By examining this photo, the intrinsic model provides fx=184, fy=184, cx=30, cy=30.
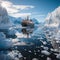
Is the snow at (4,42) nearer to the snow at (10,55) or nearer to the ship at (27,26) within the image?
the snow at (10,55)

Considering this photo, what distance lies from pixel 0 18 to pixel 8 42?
370mm

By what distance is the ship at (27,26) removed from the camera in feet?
9.18

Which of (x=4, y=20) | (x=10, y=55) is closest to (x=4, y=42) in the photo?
(x=10, y=55)

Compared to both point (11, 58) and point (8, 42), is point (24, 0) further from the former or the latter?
point (11, 58)

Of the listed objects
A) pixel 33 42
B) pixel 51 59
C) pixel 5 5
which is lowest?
pixel 51 59

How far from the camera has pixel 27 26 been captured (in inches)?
110

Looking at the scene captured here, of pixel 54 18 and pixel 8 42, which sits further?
pixel 54 18

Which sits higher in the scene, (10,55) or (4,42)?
(4,42)

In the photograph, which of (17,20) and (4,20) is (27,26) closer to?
(17,20)

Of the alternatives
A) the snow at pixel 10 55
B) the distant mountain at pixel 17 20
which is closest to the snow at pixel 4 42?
the snow at pixel 10 55

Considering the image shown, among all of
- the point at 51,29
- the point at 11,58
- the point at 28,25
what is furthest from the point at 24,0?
the point at 11,58

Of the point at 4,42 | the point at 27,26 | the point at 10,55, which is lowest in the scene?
the point at 10,55

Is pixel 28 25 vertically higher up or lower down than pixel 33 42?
higher up

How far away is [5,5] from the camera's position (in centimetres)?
281
